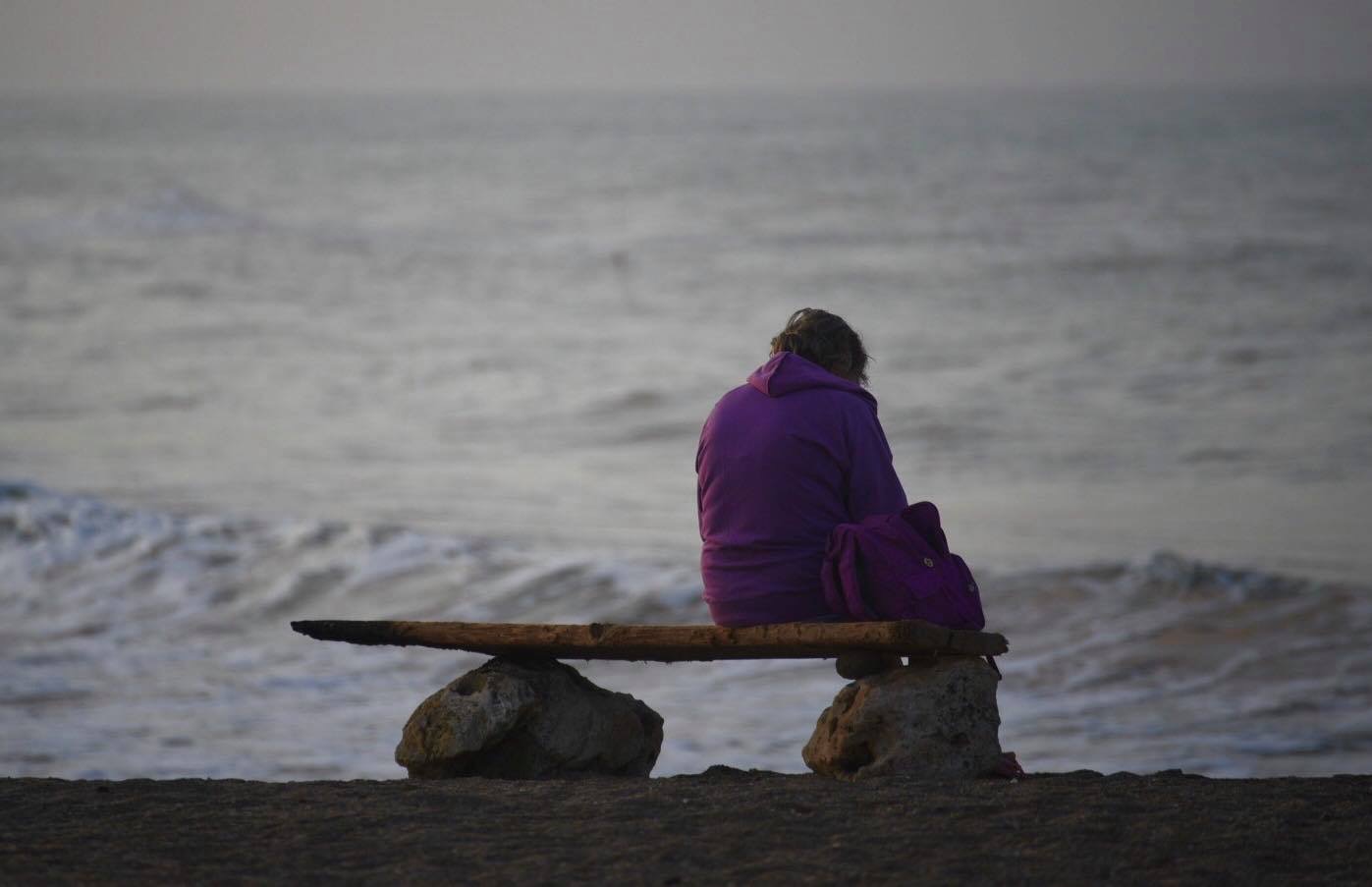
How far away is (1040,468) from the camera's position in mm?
15508

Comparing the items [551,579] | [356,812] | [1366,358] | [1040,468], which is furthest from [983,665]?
Answer: [1366,358]

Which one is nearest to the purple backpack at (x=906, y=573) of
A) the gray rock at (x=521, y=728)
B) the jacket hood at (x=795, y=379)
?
the jacket hood at (x=795, y=379)

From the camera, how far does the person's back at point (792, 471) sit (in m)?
5.12

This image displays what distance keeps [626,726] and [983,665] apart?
1.21m

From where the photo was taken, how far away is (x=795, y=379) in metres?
5.16

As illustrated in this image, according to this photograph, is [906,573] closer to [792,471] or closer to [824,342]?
[792,471]

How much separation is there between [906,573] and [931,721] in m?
0.42

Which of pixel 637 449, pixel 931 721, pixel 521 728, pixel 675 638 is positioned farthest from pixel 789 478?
pixel 637 449

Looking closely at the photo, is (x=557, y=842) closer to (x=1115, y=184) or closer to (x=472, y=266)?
(x=472, y=266)

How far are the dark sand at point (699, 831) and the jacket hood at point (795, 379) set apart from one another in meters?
1.14

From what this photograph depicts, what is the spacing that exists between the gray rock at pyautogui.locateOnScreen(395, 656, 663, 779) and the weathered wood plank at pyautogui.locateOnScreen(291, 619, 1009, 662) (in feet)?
0.37

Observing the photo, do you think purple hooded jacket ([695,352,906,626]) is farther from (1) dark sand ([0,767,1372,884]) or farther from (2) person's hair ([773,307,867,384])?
(1) dark sand ([0,767,1372,884])

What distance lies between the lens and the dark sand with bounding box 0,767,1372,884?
13.0ft

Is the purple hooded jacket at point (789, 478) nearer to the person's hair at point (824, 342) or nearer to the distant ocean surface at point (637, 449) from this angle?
the person's hair at point (824, 342)
